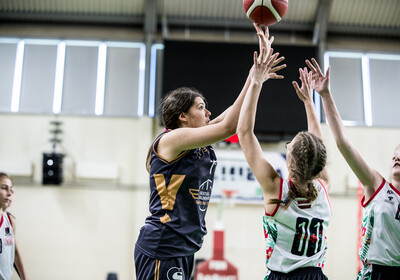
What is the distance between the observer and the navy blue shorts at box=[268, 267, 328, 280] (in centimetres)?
210

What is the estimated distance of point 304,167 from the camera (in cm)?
211

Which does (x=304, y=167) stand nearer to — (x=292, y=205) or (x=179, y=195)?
(x=292, y=205)

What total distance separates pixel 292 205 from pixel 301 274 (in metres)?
0.35

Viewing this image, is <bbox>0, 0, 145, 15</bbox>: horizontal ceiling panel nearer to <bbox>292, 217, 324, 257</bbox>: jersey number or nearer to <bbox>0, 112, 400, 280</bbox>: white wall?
<bbox>0, 112, 400, 280</bbox>: white wall

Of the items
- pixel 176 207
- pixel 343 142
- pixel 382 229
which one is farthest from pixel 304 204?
pixel 382 229

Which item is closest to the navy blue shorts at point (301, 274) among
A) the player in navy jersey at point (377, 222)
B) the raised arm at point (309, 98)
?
the player in navy jersey at point (377, 222)

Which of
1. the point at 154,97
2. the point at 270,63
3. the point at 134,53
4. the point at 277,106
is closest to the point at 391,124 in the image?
the point at 277,106

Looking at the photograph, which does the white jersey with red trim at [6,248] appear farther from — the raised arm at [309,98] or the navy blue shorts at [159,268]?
the raised arm at [309,98]

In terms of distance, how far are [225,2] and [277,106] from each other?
9.66 feet

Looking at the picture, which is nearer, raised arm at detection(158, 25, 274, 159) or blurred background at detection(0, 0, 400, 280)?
raised arm at detection(158, 25, 274, 159)

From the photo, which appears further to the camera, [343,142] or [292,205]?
[343,142]

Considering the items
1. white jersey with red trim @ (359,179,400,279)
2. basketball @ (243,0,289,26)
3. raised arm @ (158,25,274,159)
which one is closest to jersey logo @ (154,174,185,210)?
raised arm @ (158,25,274,159)

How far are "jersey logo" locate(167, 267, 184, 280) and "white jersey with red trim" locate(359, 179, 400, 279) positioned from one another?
4.04ft

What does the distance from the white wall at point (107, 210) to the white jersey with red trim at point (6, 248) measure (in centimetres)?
517
